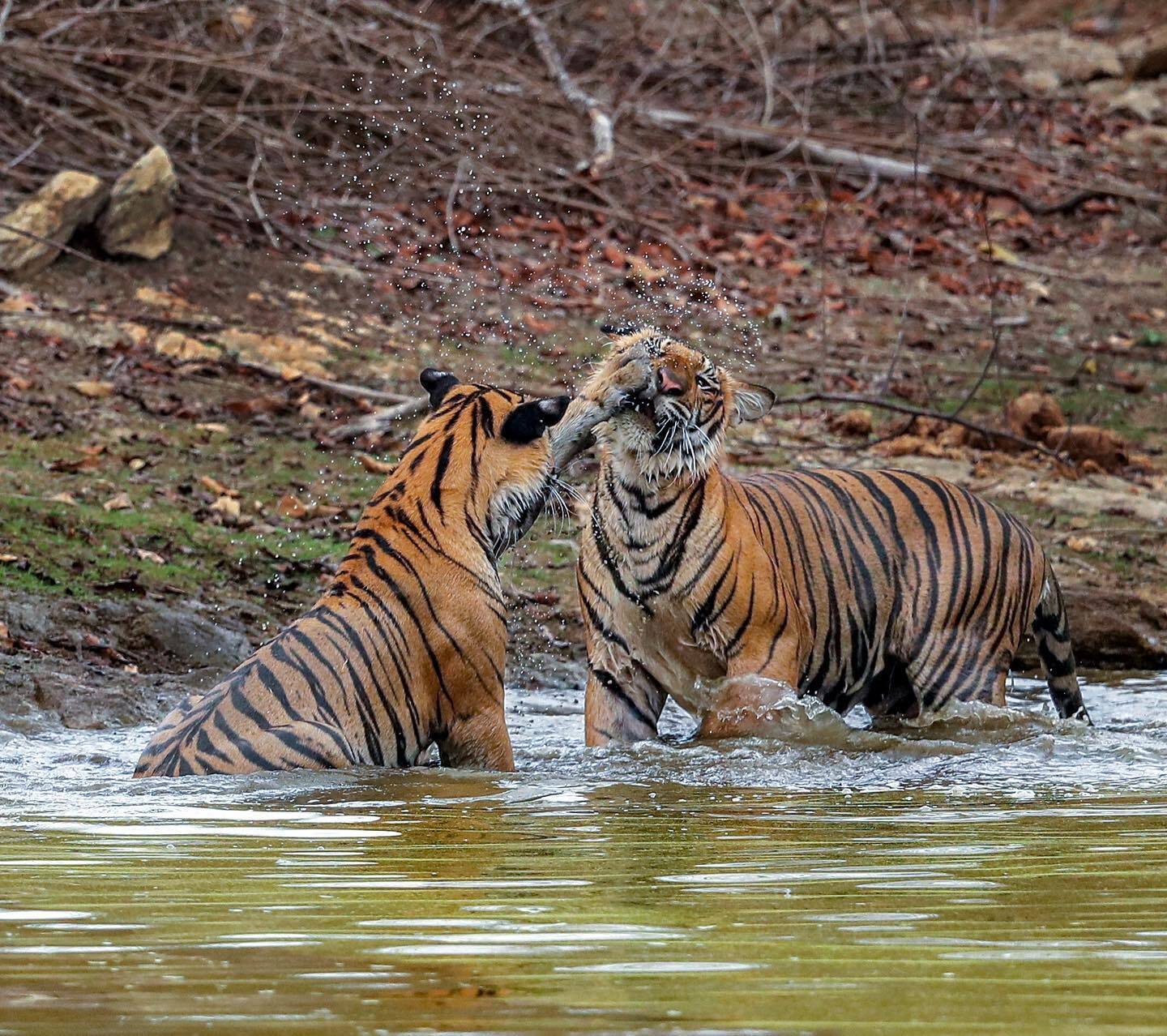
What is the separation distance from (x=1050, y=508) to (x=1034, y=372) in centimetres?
198

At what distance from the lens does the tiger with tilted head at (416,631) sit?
4812 mm

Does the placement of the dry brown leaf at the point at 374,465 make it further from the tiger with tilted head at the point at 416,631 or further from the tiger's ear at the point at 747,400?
the tiger's ear at the point at 747,400

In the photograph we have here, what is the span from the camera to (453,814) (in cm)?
412

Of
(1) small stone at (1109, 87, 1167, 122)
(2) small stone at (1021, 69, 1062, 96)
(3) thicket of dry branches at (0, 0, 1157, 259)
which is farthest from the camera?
(2) small stone at (1021, 69, 1062, 96)

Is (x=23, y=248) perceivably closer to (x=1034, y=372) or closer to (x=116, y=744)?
(x=116, y=744)

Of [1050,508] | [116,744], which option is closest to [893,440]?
[1050,508]

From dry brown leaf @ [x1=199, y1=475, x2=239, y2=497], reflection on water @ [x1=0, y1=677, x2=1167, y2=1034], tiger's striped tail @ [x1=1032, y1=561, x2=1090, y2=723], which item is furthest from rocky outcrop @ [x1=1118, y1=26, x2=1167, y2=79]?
reflection on water @ [x1=0, y1=677, x2=1167, y2=1034]

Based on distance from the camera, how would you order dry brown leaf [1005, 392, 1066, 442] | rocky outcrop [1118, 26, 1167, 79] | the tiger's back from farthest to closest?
rocky outcrop [1118, 26, 1167, 79]
dry brown leaf [1005, 392, 1066, 442]
the tiger's back

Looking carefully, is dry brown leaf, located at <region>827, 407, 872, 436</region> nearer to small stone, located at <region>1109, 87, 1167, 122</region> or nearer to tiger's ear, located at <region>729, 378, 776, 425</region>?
tiger's ear, located at <region>729, 378, 776, 425</region>

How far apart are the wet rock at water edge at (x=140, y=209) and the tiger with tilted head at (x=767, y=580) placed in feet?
16.8

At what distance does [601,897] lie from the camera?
9.57ft

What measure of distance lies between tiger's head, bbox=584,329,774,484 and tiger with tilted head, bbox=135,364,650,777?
0.05 m

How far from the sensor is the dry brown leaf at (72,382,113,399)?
8.95 metres

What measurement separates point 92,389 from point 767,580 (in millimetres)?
4482
